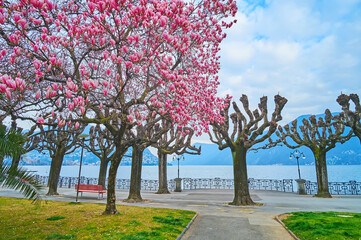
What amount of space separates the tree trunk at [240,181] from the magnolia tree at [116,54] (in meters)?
3.83

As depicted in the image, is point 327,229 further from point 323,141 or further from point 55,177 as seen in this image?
point 55,177

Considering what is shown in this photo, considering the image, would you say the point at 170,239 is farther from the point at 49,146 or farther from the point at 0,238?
the point at 49,146

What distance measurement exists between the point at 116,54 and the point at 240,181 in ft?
35.6

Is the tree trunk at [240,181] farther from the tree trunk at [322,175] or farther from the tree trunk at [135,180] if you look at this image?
the tree trunk at [322,175]

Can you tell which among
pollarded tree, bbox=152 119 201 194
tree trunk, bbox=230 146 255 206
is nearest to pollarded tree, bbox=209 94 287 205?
tree trunk, bbox=230 146 255 206

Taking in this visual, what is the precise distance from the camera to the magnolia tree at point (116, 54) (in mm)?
6039

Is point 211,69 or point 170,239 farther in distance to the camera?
point 211,69

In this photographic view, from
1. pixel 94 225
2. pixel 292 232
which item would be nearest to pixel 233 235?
pixel 292 232

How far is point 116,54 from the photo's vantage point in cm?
836

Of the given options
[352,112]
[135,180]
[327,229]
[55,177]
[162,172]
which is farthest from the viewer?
[162,172]

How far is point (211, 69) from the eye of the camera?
1157cm

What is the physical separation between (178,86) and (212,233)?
514 cm

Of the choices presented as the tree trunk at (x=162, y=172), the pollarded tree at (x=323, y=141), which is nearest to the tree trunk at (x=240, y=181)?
the pollarded tree at (x=323, y=141)

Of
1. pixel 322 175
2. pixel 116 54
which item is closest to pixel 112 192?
pixel 116 54
